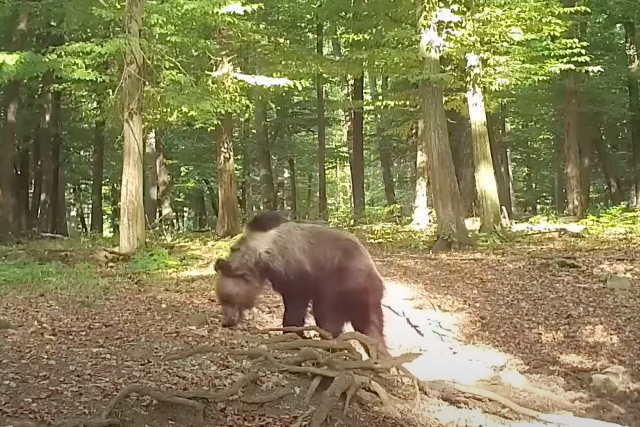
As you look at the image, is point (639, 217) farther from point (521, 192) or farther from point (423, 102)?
point (521, 192)

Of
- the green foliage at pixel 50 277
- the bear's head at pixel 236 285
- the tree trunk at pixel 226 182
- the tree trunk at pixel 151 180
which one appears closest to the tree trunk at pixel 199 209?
the tree trunk at pixel 151 180

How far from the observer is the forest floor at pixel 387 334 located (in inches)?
253

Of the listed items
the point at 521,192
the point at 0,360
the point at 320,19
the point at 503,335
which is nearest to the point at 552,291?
the point at 503,335

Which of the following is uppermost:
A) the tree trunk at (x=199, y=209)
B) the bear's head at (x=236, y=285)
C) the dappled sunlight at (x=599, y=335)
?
the tree trunk at (x=199, y=209)

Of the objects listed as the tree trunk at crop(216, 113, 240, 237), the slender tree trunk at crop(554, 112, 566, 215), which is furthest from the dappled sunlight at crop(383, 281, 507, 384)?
the slender tree trunk at crop(554, 112, 566, 215)

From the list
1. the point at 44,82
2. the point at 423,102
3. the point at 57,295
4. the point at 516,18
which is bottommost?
the point at 57,295

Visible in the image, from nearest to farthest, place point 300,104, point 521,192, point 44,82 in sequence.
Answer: point 44,82
point 300,104
point 521,192

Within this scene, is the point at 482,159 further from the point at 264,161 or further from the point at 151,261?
the point at 264,161

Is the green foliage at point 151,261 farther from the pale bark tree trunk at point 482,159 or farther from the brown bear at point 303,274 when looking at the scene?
the pale bark tree trunk at point 482,159

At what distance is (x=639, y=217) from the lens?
66.3ft

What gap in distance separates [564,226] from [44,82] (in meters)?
15.5

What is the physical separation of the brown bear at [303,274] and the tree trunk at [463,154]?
15363 mm

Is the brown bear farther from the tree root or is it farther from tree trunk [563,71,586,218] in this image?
tree trunk [563,71,586,218]

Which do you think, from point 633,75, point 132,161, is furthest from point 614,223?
point 132,161
